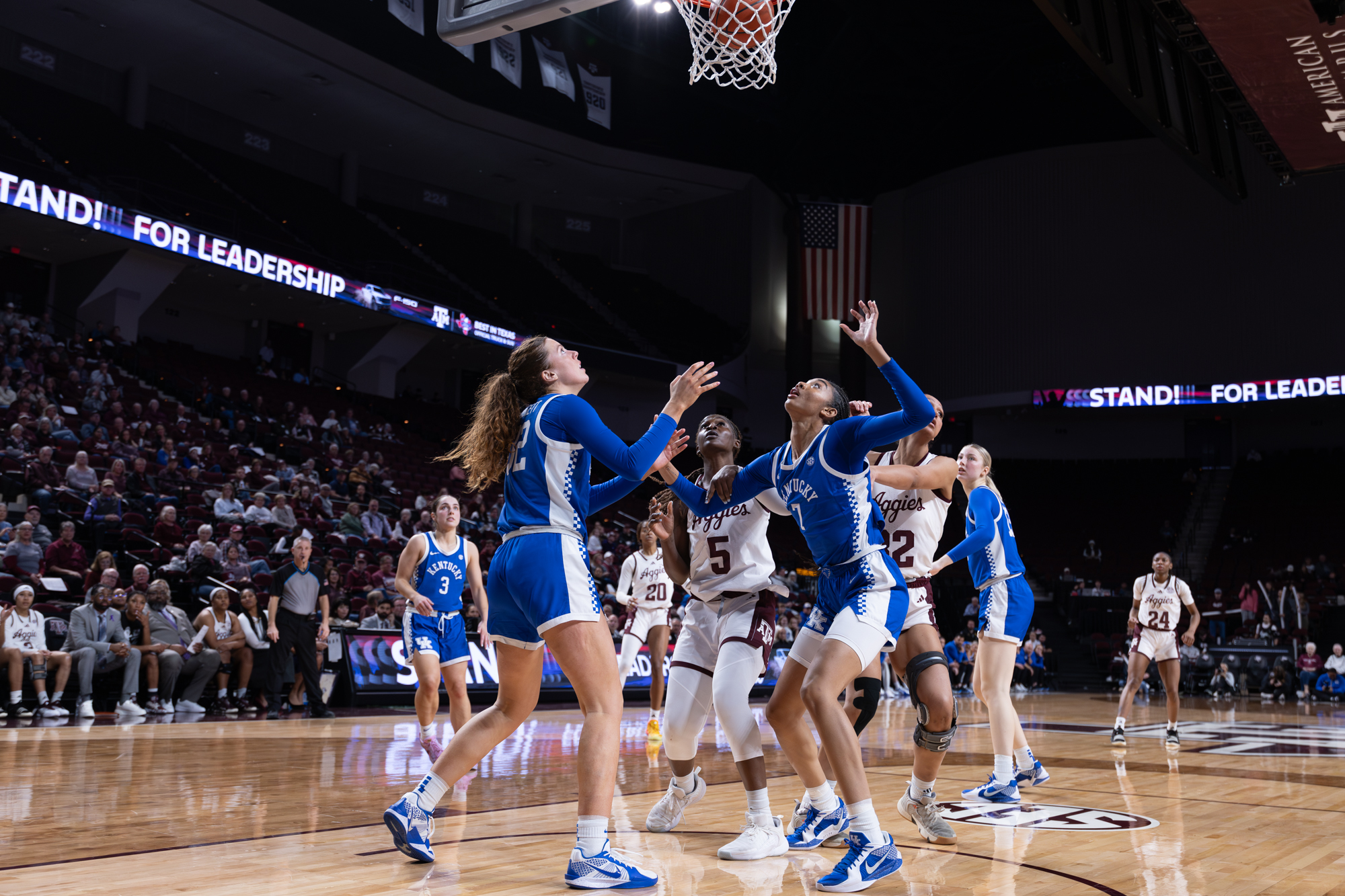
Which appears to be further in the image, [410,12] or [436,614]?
[410,12]

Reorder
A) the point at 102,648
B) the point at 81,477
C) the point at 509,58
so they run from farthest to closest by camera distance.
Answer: the point at 509,58, the point at 81,477, the point at 102,648

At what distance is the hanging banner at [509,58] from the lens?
25656mm

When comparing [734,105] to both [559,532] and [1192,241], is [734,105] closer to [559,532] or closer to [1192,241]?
[1192,241]

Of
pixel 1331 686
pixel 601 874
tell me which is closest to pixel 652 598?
pixel 601 874

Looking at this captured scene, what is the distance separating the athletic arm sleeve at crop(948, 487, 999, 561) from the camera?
6.35m

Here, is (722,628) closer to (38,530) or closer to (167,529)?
(38,530)

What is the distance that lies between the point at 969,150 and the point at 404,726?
3030 cm

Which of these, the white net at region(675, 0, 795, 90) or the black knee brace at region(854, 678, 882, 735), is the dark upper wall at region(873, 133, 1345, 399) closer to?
the white net at region(675, 0, 795, 90)

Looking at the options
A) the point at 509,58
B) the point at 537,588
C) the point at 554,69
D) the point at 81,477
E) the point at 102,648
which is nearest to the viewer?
the point at 537,588

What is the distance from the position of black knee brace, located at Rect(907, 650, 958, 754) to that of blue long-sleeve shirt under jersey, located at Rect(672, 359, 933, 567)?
1.00m

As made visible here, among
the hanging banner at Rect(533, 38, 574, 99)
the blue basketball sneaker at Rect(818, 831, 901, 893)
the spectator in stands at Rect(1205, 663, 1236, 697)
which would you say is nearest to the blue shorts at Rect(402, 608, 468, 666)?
the blue basketball sneaker at Rect(818, 831, 901, 893)

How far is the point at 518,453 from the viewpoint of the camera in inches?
164

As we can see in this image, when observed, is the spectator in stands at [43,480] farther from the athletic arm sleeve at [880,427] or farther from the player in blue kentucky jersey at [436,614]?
the athletic arm sleeve at [880,427]

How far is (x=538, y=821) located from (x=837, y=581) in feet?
6.79
